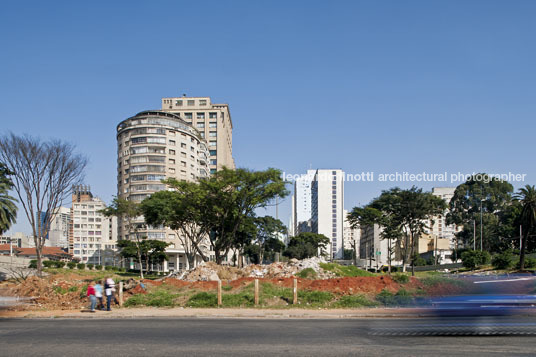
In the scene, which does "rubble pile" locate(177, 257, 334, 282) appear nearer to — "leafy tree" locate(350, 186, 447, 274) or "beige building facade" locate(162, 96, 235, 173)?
"leafy tree" locate(350, 186, 447, 274)

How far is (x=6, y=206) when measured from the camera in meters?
45.5

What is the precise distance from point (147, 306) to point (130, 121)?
8085 cm

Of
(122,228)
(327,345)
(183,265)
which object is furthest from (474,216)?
(327,345)

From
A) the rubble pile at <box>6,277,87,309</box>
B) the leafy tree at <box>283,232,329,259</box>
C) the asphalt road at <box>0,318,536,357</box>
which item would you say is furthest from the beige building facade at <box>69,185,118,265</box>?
the asphalt road at <box>0,318,536,357</box>

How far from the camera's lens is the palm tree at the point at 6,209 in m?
44.9

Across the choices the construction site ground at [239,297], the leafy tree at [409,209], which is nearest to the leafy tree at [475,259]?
the leafy tree at [409,209]

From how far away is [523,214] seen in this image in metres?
54.3

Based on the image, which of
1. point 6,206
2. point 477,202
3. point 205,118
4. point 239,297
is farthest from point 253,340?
point 205,118

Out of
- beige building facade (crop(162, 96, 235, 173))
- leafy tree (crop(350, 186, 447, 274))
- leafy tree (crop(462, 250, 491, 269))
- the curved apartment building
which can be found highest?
beige building facade (crop(162, 96, 235, 173))

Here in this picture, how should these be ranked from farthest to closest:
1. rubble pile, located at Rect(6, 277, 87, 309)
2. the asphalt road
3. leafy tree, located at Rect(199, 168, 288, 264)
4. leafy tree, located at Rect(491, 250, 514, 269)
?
leafy tree, located at Rect(491, 250, 514, 269), leafy tree, located at Rect(199, 168, 288, 264), rubble pile, located at Rect(6, 277, 87, 309), the asphalt road

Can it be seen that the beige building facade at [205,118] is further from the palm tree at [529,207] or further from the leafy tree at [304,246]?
the palm tree at [529,207]

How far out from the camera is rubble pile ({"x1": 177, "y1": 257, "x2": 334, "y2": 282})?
107 feet

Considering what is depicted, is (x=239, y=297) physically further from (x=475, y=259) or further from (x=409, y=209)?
(x=409, y=209)

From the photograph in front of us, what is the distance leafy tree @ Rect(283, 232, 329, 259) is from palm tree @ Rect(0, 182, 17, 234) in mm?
66286
